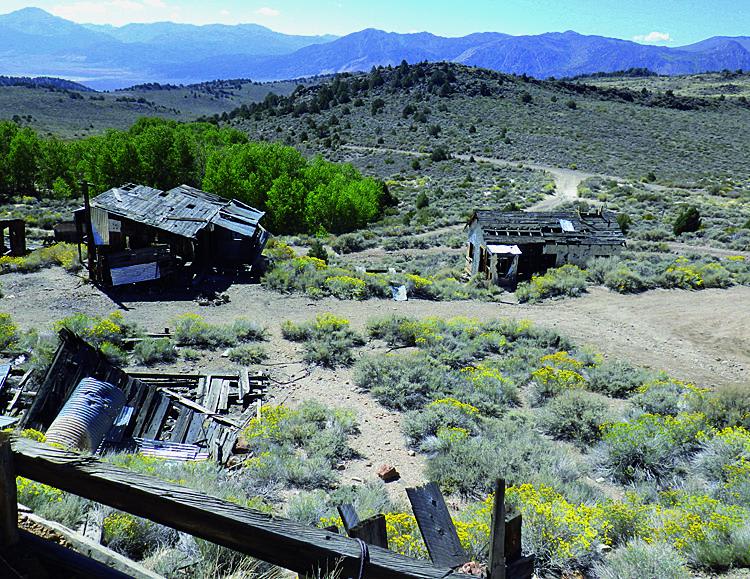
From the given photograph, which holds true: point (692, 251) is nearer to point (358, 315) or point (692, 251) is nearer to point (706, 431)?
point (358, 315)

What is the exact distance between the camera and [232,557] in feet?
14.3

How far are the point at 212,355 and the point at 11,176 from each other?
4032cm

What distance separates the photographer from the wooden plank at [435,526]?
3.61 meters

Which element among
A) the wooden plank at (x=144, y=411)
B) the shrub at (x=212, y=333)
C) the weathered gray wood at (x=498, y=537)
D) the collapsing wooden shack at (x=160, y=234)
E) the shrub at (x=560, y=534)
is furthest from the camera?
the collapsing wooden shack at (x=160, y=234)

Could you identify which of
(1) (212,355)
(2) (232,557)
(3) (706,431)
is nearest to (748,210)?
(3) (706,431)

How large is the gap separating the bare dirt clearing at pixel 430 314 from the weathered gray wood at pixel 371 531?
7.30 meters

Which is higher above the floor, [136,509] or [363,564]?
[136,509]

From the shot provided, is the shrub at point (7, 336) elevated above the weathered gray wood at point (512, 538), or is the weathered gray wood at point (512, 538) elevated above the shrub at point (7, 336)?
the weathered gray wood at point (512, 538)

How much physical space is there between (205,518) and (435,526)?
1577 millimetres

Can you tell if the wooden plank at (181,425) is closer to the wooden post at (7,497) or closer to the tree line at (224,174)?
the wooden post at (7,497)

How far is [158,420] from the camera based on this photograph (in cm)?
1028

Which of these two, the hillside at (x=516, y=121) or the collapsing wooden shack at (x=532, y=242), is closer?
the collapsing wooden shack at (x=532, y=242)

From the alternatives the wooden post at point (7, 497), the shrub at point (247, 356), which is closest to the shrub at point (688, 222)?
the shrub at point (247, 356)

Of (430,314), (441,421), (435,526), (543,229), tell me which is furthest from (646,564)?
(543,229)
